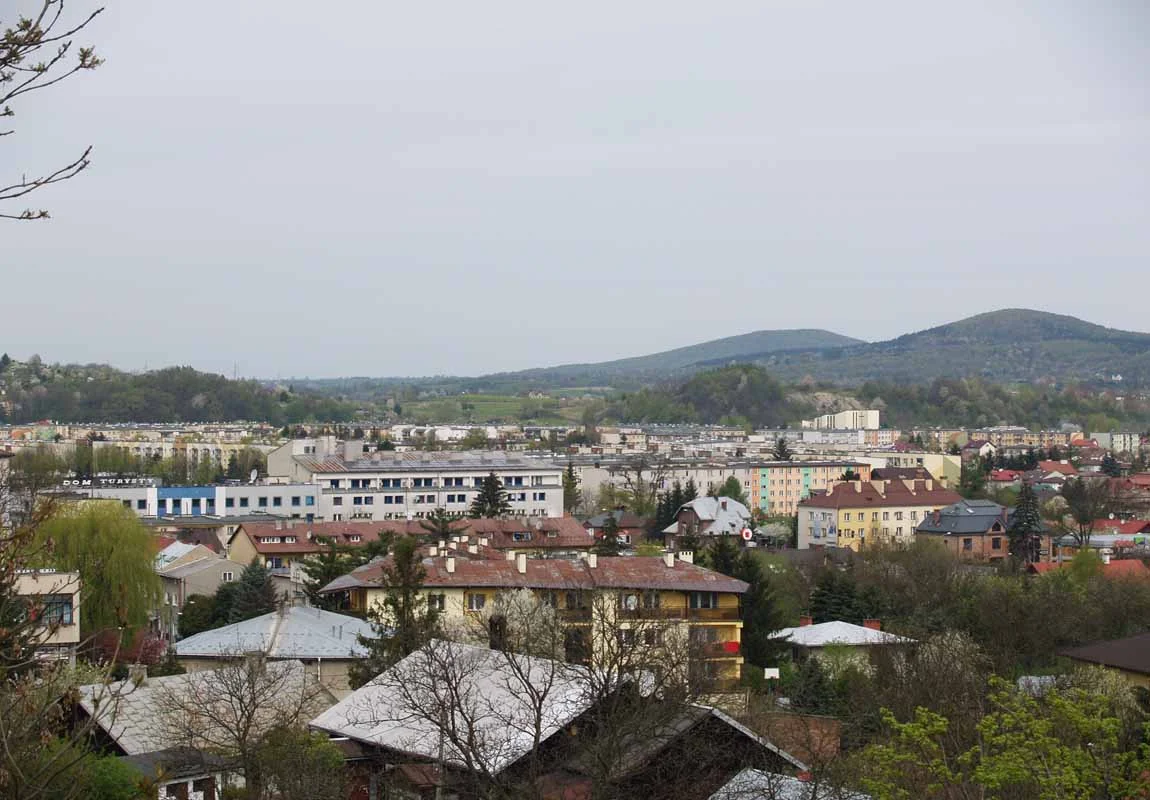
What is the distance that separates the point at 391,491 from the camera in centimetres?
5397

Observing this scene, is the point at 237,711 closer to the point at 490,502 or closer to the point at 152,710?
the point at 152,710

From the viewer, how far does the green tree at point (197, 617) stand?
98.6ft

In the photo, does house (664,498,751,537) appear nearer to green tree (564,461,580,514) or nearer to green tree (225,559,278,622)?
green tree (564,461,580,514)

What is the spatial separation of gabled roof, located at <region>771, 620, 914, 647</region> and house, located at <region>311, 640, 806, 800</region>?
37.3ft

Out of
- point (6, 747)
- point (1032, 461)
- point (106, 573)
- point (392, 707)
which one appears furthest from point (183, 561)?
point (1032, 461)

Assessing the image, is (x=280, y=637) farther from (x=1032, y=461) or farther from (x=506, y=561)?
(x=1032, y=461)

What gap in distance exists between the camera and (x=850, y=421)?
14162cm

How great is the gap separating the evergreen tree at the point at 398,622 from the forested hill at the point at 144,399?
4418 inches

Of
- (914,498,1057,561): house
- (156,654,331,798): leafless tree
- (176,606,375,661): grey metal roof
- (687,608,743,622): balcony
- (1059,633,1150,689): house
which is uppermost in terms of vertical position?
(156,654,331,798): leafless tree

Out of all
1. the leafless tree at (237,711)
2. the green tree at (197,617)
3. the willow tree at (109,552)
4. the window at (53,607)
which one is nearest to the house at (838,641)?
the leafless tree at (237,711)

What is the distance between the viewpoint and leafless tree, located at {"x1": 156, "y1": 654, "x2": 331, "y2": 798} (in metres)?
14.3

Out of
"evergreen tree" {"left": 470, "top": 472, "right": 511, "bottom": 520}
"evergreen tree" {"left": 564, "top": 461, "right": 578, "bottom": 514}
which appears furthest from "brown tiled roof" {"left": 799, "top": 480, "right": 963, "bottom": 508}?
"evergreen tree" {"left": 470, "top": 472, "right": 511, "bottom": 520}

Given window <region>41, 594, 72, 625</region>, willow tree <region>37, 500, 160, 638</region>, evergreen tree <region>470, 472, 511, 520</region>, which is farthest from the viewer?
evergreen tree <region>470, 472, 511, 520</region>

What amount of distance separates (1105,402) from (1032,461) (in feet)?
288
